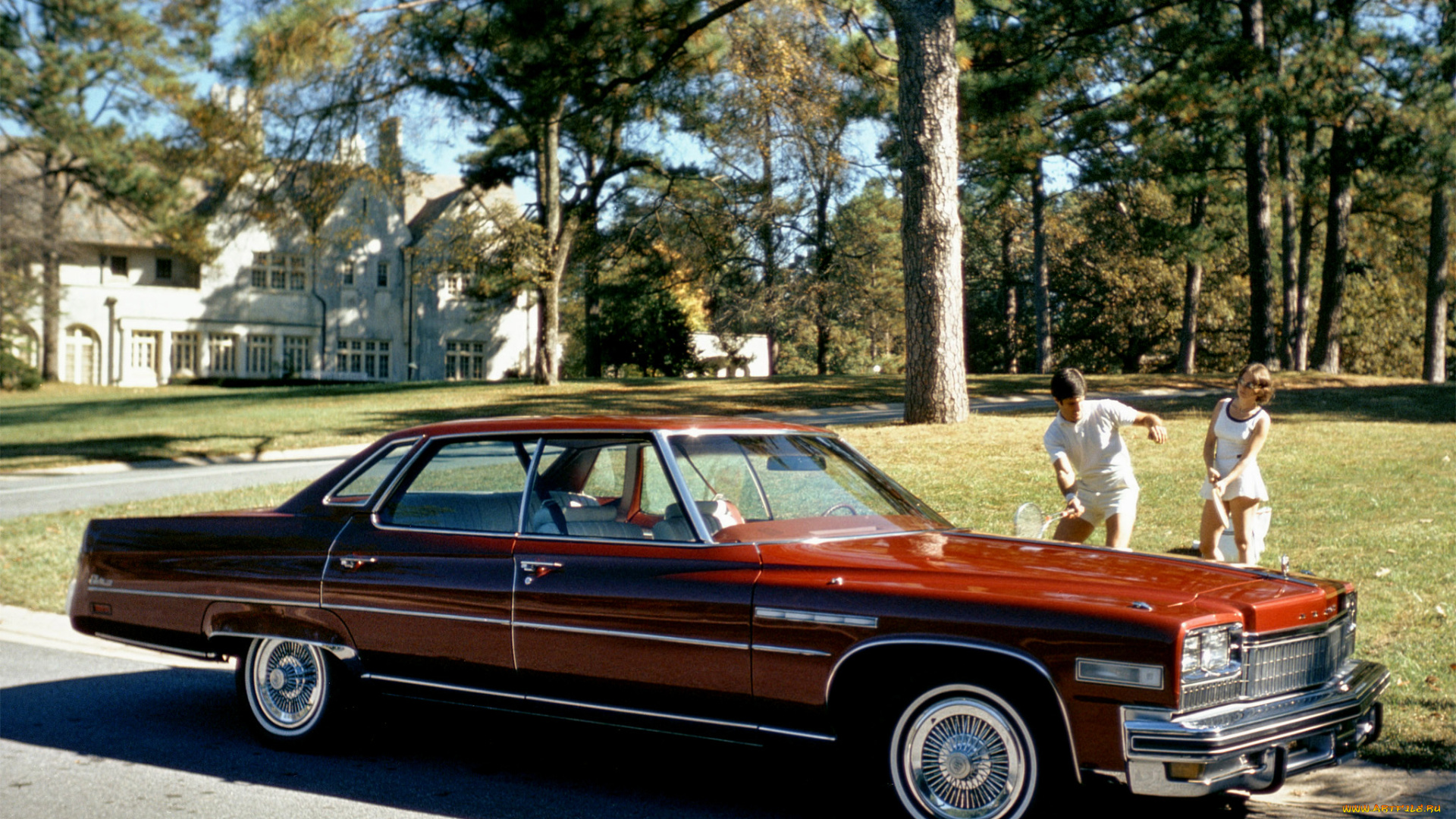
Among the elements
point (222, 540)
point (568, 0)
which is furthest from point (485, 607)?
point (568, 0)

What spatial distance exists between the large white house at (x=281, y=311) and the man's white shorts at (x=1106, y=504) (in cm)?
4106

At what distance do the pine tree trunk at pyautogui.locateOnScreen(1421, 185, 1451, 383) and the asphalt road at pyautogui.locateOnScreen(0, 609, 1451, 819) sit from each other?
87.0ft

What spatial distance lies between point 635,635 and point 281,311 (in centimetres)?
5250

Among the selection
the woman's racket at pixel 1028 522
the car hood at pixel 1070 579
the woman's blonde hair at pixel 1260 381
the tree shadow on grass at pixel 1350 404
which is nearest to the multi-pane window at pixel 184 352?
the tree shadow on grass at pixel 1350 404

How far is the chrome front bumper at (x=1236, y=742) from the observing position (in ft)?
12.6

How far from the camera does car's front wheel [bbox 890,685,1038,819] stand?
164 inches

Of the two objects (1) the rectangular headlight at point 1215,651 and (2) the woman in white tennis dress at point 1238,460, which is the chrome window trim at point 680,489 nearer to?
(1) the rectangular headlight at point 1215,651

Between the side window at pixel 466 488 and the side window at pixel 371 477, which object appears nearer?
the side window at pixel 466 488

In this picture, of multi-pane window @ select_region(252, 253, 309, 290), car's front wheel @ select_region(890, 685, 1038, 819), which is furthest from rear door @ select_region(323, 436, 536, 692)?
multi-pane window @ select_region(252, 253, 309, 290)

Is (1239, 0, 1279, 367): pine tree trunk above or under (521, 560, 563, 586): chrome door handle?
above

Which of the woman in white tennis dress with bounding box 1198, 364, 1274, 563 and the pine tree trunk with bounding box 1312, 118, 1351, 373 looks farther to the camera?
the pine tree trunk with bounding box 1312, 118, 1351, 373

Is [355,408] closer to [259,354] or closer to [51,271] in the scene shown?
[51,271]

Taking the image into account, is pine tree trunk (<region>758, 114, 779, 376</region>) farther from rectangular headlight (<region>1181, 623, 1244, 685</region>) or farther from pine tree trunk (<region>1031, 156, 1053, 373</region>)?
rectangular headlight (<region>1181, 623, 1244, 685</region>)

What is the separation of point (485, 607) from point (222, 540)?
166 cm
